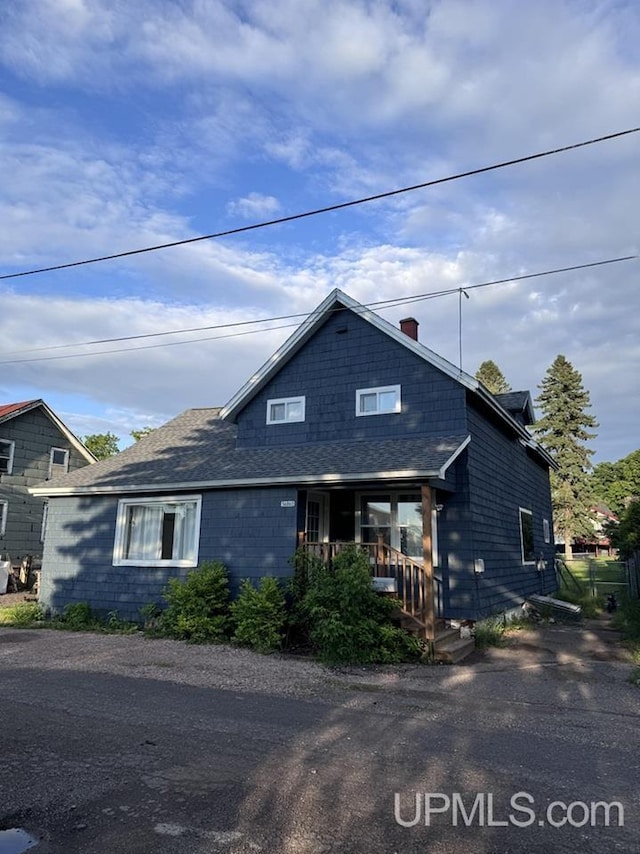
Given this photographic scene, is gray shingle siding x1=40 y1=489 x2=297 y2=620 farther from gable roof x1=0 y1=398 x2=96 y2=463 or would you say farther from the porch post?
gable roof x1=0 y1=398 x2=96 y2=463

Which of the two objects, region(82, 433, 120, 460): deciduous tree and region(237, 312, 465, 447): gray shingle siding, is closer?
region(237, 312, 465, 447): gray shingle siding

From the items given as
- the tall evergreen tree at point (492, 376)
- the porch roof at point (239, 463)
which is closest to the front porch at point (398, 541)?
the porch roof at point (239, 463)

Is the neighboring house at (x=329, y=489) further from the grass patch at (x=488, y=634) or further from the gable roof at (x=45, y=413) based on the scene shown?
the gable roof at (x=45, y=413)

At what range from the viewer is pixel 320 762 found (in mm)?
5129

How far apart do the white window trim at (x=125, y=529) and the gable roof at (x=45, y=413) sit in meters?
11.3

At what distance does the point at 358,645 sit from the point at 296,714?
3.03m

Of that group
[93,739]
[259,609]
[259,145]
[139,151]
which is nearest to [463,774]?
[93,739]

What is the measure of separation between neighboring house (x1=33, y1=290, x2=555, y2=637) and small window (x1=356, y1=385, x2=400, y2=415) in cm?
3

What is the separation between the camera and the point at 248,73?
Result: 9.89 m

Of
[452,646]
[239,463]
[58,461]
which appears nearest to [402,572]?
[452,646]

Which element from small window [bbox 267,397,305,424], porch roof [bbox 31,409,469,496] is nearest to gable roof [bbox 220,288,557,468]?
Result: small window [bbox 267,397,305,424]

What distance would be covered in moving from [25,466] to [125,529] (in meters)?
11.9

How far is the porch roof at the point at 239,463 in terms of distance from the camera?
1088 centimetres

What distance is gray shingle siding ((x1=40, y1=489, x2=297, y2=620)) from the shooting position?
11.8m
